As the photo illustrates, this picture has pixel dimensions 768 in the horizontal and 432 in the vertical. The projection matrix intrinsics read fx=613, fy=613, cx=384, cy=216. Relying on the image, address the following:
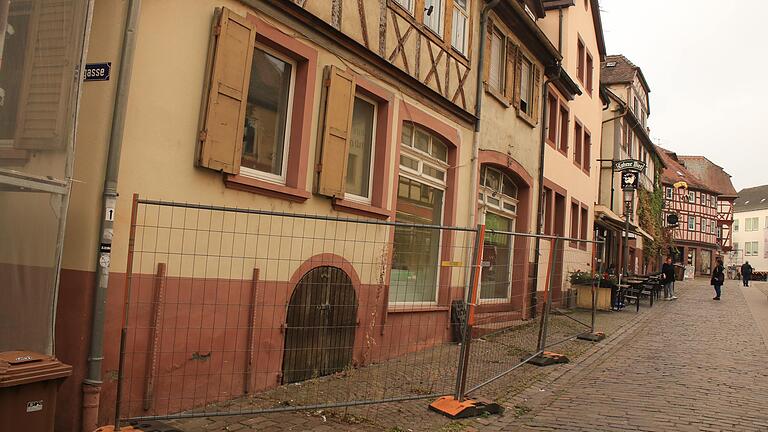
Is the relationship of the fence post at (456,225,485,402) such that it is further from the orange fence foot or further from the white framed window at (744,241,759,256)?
the white framed window at (744,241,759,256)

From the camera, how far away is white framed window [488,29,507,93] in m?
12.3

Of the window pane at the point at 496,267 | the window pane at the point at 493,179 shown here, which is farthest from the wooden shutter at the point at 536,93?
the window pane at the point at 496,267

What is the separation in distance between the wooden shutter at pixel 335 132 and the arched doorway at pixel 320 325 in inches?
38.7

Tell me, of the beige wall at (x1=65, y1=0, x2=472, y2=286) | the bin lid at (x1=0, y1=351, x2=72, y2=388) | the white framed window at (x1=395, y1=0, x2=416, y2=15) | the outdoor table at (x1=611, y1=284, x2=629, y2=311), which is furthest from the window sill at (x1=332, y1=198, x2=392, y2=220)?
the outdoor table at (x1=611, y1=284, x2=629, y2=311)

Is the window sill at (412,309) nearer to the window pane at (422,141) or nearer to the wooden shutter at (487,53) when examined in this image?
the window pane at (422,141)

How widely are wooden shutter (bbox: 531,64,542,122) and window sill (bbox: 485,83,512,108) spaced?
1947 millimetres

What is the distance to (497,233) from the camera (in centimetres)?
663

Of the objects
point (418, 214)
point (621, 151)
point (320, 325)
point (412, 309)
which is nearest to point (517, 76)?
point (418, 214)

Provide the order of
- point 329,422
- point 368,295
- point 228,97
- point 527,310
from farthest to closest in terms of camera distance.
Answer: point 527,310 → point 368,295 → point 228,97 → point 329,422

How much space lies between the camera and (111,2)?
4824 mm

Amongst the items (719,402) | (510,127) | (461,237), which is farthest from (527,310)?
(510,127)

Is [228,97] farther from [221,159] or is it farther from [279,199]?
[279,199]

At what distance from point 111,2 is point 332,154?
114 inches

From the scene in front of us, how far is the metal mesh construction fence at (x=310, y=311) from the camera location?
5.15m
